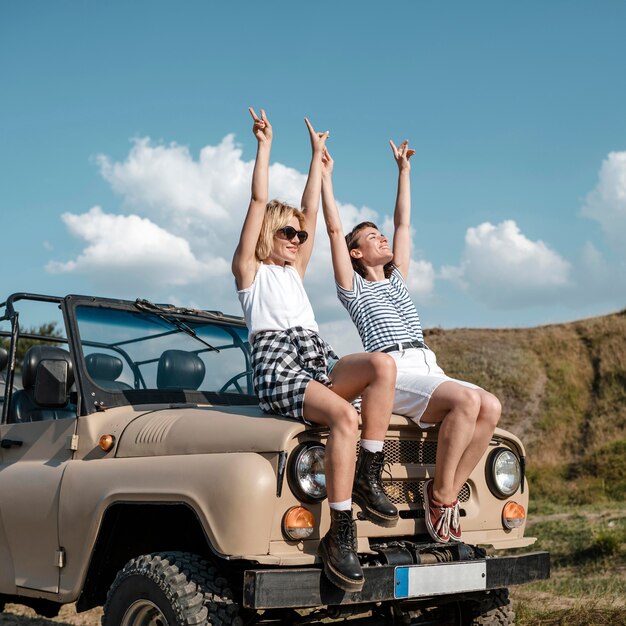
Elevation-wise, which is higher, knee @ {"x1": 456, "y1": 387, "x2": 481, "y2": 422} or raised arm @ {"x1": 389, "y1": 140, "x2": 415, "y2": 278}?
raised arm @ {"x1": 389, "y1": 140, "x2": 415, "y2": 278}

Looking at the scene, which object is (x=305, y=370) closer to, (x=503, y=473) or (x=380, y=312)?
(x=380, y=312)

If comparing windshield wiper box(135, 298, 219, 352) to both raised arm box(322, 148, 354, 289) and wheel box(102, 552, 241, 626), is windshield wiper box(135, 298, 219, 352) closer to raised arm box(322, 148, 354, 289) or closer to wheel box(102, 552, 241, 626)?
raised arm box(322, 148, 354, 289)

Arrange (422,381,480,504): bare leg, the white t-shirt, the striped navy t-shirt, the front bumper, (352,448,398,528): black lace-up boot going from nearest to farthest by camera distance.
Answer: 1. the front bumper
2. (352,448,398,528): black lace-up boot
3. (422,381,480,504): bare leg
4. the white t-shirt
5. the striped navy t-shirt

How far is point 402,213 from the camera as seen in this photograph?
233 inches

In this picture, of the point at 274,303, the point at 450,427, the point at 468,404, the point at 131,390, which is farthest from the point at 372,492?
the point at 131,390

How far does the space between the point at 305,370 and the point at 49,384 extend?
1.37m

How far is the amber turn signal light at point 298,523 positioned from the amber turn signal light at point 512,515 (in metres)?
1.32

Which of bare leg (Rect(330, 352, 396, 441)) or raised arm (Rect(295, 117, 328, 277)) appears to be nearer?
bare leg (Rect(330, 352, 396, 441))

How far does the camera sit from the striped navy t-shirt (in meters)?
4.79

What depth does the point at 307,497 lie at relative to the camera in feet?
12.1

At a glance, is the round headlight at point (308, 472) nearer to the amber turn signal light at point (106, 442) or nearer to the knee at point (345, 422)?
the knee at point (345, 422)

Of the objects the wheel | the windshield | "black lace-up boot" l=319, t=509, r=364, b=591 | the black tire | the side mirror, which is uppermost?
the windshield

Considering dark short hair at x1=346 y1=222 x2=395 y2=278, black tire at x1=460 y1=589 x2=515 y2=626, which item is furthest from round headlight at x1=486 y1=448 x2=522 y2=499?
dark short hair at x1=346 y1=222 x2=395 y2=278

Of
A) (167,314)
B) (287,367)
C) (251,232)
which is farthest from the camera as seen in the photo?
(167,314)
